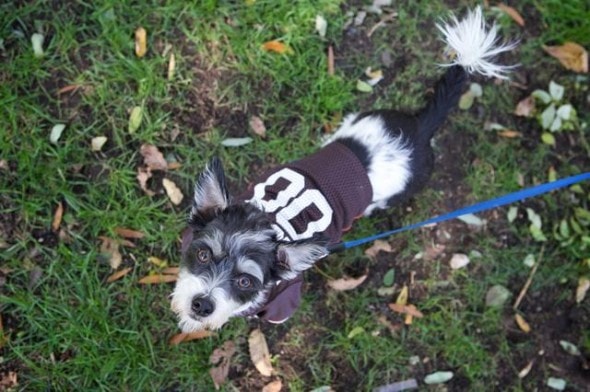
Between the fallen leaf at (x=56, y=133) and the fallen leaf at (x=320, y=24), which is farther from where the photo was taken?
the fallen leaf at (x=320, y=24)

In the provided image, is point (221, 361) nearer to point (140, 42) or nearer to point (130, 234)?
point (130, 234)

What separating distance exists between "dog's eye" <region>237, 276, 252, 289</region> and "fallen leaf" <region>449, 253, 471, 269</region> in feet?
6.25

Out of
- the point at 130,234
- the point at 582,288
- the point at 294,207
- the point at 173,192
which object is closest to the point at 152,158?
the point at 173,192

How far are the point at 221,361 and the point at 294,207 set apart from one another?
1335mm

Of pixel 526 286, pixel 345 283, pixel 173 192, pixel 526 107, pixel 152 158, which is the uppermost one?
pixel 526 107

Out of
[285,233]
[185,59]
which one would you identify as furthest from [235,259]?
[185,59]

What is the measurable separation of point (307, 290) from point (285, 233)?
41.6 inches

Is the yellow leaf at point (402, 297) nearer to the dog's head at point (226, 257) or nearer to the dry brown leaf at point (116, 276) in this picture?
the dog's head at point (226, 257)

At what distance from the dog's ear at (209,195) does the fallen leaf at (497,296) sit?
7.44ft

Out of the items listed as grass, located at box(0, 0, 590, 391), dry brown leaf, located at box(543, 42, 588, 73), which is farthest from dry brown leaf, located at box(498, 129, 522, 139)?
dry brown leaf, located at box(543, 42, 588, 73)

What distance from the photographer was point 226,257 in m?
2.70

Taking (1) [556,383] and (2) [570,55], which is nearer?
(1) [556,383]

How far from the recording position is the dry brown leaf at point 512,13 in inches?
173

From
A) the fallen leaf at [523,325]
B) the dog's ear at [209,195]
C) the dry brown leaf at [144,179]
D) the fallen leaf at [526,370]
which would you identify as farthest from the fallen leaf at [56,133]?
the fallen leaf at [526,370]
